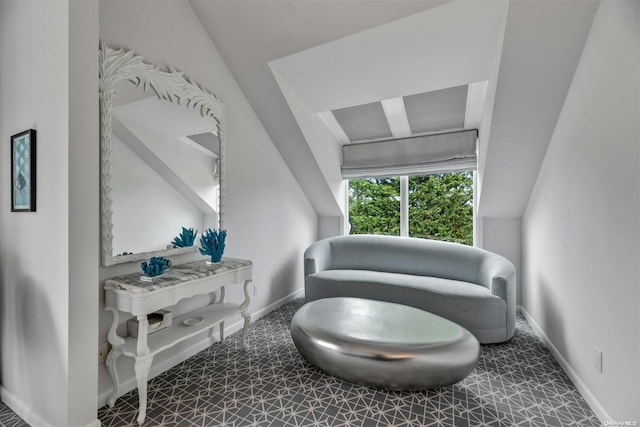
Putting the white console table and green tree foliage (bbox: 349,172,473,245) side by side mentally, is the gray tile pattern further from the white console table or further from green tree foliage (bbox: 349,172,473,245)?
green tree foliage (bbox: 349,172,473,245)

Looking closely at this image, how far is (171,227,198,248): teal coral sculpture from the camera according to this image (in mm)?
2078

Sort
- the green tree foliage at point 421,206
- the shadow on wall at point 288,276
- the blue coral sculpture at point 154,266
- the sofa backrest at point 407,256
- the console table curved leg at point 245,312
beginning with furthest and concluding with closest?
the green tree foliage at point 421,206, the shadow on wall at point 288,276, the sofa backrest at point 407,256, the console table curved leg at point 245,312, the blue coral sculpture at point 154,266

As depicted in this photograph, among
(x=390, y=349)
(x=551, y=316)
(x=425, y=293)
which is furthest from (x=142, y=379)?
(x=551, y=316)

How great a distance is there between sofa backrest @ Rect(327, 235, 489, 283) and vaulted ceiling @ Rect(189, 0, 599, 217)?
712mm

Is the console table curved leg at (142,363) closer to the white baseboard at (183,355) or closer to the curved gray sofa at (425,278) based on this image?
the white baseboard at (183,355)

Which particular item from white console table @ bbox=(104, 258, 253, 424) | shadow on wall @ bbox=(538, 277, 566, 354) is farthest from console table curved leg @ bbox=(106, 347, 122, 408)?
shadow on wall @ bbox=(538, 277, 566, 354)

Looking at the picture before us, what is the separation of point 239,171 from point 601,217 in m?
2.68

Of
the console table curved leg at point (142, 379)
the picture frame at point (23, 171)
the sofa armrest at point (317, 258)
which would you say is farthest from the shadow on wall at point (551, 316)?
the picture frame at point (23, 171)

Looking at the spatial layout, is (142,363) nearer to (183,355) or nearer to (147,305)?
(147,305)

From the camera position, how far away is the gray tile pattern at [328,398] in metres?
1.55

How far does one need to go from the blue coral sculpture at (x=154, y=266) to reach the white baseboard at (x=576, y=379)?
2.69 metres

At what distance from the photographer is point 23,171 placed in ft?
4.92

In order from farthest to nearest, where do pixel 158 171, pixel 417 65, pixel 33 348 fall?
pixel 417 65 → pixel 158 171 → pixel 33 348

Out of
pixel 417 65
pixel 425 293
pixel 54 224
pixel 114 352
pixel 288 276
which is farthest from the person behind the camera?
pixel 288 276
